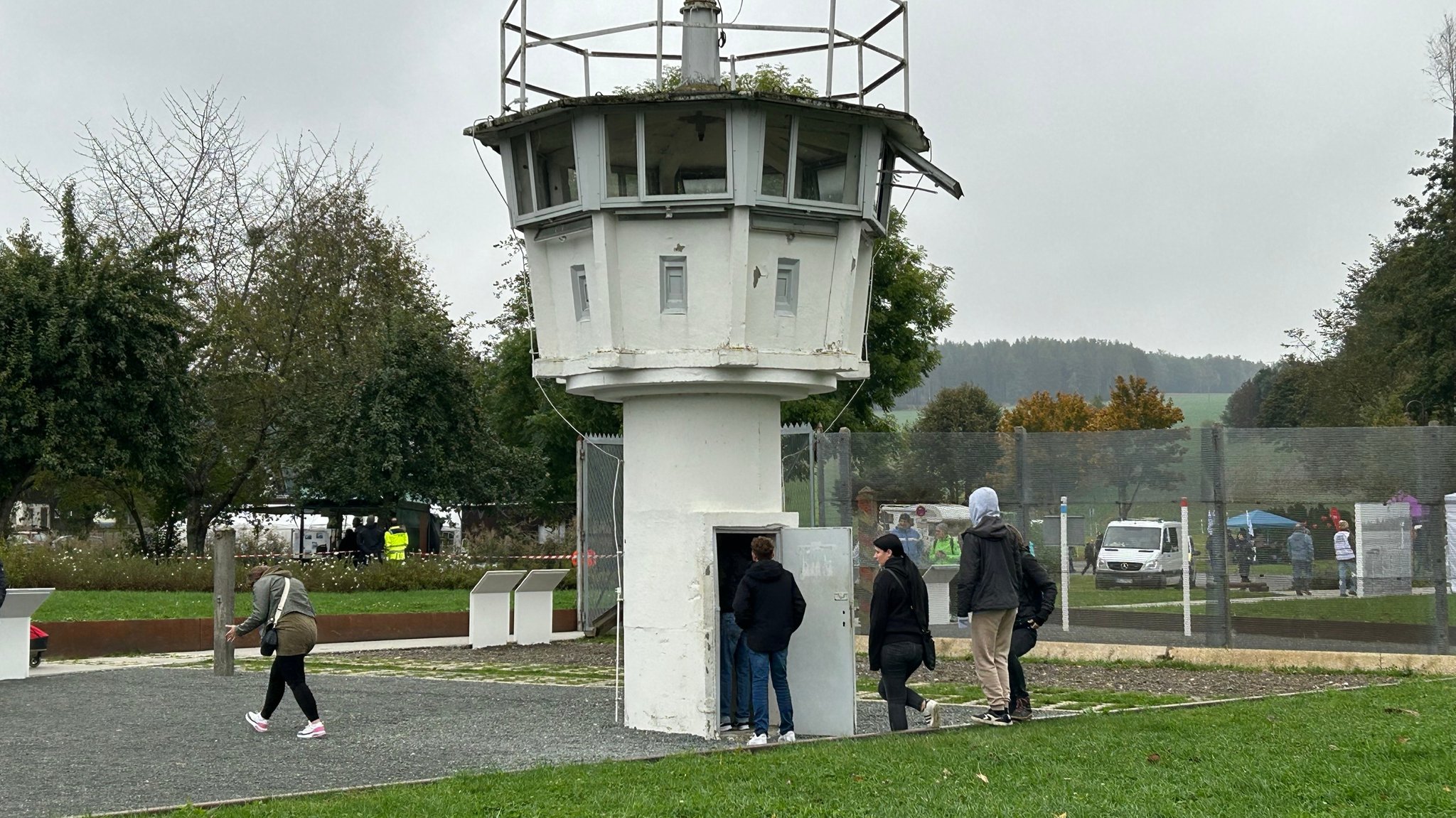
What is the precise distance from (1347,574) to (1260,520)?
1254mm

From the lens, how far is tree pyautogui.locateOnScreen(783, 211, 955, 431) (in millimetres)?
Answer: 37938

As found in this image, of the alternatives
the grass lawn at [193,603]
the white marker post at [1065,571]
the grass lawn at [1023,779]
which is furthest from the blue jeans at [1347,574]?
the grass lawn at [193,603]

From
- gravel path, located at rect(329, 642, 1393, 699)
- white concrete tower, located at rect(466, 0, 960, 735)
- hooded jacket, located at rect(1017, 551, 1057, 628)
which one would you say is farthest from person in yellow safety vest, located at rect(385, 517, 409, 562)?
hooded jacket, located at rect(1017, 551, 1057, 628)

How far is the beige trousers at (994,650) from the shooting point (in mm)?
12070

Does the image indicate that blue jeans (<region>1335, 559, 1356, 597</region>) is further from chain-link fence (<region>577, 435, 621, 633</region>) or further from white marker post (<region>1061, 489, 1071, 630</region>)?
chain-link fence (<region>577, 435, 621, 633</region>)

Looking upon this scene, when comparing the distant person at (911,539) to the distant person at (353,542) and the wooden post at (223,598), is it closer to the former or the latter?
the wooden post at (223,598)

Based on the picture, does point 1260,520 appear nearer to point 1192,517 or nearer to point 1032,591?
point 1192,517

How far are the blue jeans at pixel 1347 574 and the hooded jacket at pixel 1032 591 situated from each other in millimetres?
7526

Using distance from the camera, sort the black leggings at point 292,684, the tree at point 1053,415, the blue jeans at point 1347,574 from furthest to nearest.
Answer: the tree at point 1053,415 → the blue jeans at point 1347,574 → the black leggings at point 292,684

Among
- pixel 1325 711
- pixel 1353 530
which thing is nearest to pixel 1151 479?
pixel 1353 530

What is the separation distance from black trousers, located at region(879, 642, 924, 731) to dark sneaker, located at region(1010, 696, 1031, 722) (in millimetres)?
992

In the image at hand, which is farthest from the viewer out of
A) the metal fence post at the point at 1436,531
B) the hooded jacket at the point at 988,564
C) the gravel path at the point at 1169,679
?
the metal fence post at the point at 1436,531

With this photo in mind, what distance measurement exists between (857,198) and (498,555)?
79.2ft

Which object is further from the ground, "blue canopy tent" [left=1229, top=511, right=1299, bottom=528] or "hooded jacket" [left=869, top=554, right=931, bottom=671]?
"blue canopy tent" [left=1229, top=511, right=1299, bottom=528]
